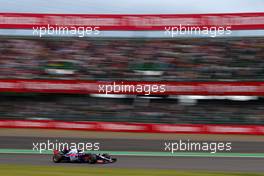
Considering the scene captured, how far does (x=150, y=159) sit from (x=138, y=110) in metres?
7.29

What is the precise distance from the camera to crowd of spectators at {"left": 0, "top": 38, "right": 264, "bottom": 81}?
21078 millimetres

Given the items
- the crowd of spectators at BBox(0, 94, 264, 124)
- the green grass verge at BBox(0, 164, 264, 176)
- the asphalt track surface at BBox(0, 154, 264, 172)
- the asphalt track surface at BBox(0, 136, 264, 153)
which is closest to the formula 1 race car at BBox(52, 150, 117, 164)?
the asphalt track surface at BBox(0, 154, 264, 172)

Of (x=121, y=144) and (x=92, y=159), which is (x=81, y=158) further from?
(x=121, y=144)

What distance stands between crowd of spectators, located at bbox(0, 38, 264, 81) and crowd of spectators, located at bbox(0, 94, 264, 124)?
0.92 metres

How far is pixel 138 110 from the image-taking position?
20.4 meters

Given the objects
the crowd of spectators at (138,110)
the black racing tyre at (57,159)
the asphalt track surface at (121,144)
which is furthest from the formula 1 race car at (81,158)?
the crowd of spectators at (138,110)

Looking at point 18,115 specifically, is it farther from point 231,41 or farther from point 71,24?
point 231,41

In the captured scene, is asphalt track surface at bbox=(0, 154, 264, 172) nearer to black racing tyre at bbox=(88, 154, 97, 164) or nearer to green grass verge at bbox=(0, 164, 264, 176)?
black racing tyre at bbox=(88, 154, 97, 164)

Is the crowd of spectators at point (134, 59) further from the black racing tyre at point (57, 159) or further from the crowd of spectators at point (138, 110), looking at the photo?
the black racing tyre at point (57, 159)

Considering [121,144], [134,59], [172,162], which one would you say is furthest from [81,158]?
[134,59]

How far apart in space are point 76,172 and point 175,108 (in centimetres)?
1074

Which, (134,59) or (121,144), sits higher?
(134,59)

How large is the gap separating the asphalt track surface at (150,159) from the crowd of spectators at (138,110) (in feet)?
11.3

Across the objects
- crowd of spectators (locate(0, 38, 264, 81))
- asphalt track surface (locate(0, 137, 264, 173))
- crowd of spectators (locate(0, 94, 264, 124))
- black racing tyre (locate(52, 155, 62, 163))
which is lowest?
asphalt track surface (locate(0, 137, 264, 173))
